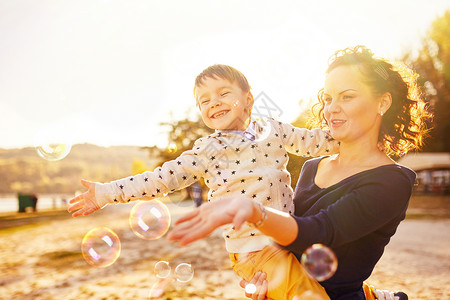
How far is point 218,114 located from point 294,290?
1.10 metres

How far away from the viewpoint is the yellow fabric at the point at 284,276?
6.71 ft

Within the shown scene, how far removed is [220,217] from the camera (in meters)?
1.39

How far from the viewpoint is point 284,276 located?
2.07 metres

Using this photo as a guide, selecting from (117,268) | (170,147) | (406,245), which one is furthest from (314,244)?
(406,245)

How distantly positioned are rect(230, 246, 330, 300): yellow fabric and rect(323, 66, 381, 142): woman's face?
0.72 m

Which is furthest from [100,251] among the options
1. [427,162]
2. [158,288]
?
[427,162]

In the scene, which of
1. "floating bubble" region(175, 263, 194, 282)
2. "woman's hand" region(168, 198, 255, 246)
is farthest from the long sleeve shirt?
"floating bubble" region(175, 263, 194, 282)

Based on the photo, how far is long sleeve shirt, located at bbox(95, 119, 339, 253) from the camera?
2230mm

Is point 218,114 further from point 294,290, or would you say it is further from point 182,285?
point 182,285

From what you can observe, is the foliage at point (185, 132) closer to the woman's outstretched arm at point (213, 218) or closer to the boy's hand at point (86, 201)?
the boy's hand at point (86, 201)

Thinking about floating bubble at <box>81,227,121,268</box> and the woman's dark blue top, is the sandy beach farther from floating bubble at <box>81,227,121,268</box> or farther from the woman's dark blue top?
the woman's dark blue top

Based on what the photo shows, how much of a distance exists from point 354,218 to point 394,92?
2.84ft

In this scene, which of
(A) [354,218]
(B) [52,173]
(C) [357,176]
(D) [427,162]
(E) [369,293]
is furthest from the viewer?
(B) [52,173]

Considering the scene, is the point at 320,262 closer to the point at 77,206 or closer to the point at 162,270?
the point at 77,206
